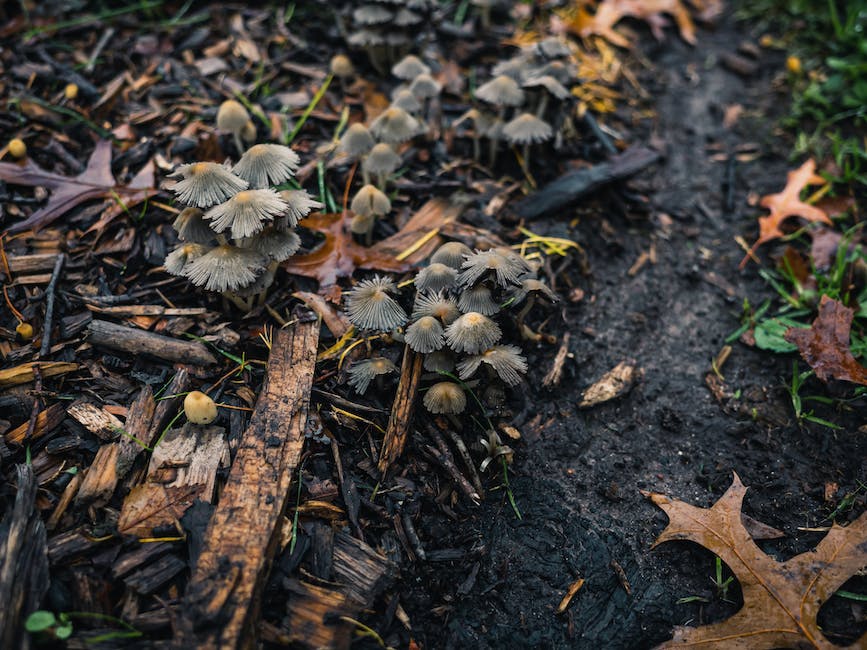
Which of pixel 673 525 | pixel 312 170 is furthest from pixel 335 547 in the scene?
pixel 312 170

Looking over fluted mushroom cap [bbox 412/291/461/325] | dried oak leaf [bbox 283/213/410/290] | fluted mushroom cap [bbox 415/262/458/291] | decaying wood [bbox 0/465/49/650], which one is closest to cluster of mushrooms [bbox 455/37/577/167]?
dried oak leaf [bbox 283/213/410/290]

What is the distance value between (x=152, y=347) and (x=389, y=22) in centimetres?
269

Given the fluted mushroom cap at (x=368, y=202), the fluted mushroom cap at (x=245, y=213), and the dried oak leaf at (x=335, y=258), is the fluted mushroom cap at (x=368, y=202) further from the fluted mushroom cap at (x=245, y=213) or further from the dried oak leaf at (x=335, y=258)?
the fluted mushroom cap at (x=245, y=213)

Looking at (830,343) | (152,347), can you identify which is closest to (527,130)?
(830,343)

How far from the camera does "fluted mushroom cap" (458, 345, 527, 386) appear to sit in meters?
2.55

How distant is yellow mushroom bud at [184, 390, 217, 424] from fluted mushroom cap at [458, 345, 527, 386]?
1.05 metres

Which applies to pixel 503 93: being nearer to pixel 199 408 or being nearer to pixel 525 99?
pixel 525 99

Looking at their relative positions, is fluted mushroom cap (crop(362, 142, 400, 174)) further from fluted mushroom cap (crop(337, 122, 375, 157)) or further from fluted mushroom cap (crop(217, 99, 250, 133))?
fluted mushroom cap (crop(217, 99, 250, 133))

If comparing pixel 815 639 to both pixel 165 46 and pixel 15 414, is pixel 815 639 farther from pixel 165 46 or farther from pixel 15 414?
pixel 165 46

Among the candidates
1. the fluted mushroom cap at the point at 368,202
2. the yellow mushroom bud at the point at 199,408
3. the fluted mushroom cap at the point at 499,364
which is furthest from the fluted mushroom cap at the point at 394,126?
the yellow mushroom bud at the point at 199,408

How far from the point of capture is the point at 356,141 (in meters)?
3.34

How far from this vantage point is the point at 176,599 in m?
2.13

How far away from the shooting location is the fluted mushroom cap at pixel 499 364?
255 centimetres

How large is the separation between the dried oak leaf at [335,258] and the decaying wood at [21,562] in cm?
147
